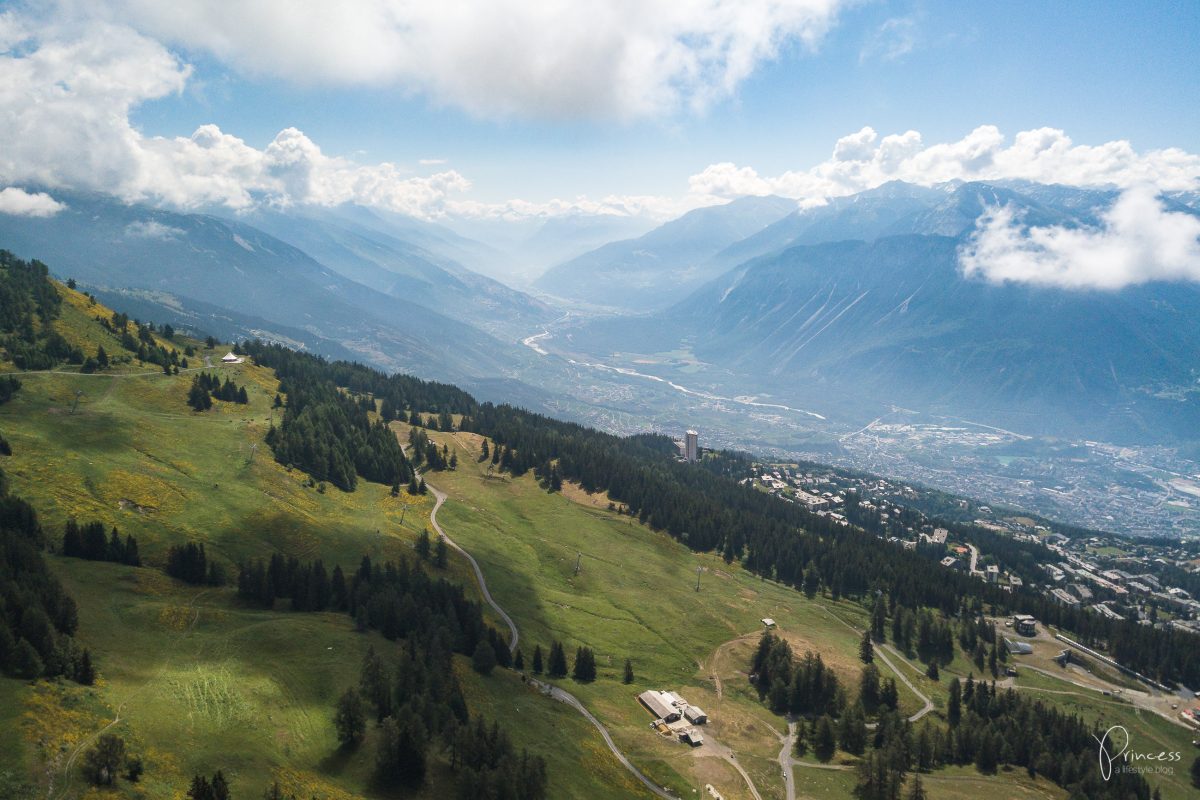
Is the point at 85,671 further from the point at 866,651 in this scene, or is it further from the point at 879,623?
the point at 879,623

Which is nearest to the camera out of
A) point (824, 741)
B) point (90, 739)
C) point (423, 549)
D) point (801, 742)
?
point (90, 739)

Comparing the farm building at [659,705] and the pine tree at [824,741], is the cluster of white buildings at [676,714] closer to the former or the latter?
the farm building at [659,705]

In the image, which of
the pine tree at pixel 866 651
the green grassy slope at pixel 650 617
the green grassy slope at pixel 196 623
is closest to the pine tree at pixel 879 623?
the green grassy slope at pixel 650 617

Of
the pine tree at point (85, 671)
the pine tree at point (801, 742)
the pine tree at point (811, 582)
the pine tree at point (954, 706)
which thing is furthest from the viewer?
the pine tree at point (811, 582)

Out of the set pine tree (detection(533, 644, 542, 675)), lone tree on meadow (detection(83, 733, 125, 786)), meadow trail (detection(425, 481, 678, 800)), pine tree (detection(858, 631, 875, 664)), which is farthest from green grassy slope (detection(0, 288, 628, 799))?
pine tree (detection(858, 631, 875, 664))

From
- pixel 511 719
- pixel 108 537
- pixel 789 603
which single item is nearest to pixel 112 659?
pixel 108 537

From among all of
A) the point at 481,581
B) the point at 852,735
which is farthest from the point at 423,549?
the point at 852,735

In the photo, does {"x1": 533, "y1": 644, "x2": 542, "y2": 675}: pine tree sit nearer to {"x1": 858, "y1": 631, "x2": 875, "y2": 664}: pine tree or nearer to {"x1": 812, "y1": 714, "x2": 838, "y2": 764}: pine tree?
{"x1": 812, "y1": 714, "x2": 838, "y2": 764}: pine tree

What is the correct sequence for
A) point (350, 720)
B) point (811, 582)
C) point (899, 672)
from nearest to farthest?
point (350, 720) < point (899, 672) < point (811, 582)

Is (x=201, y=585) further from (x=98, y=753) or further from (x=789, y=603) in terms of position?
(x=789, y=603)
